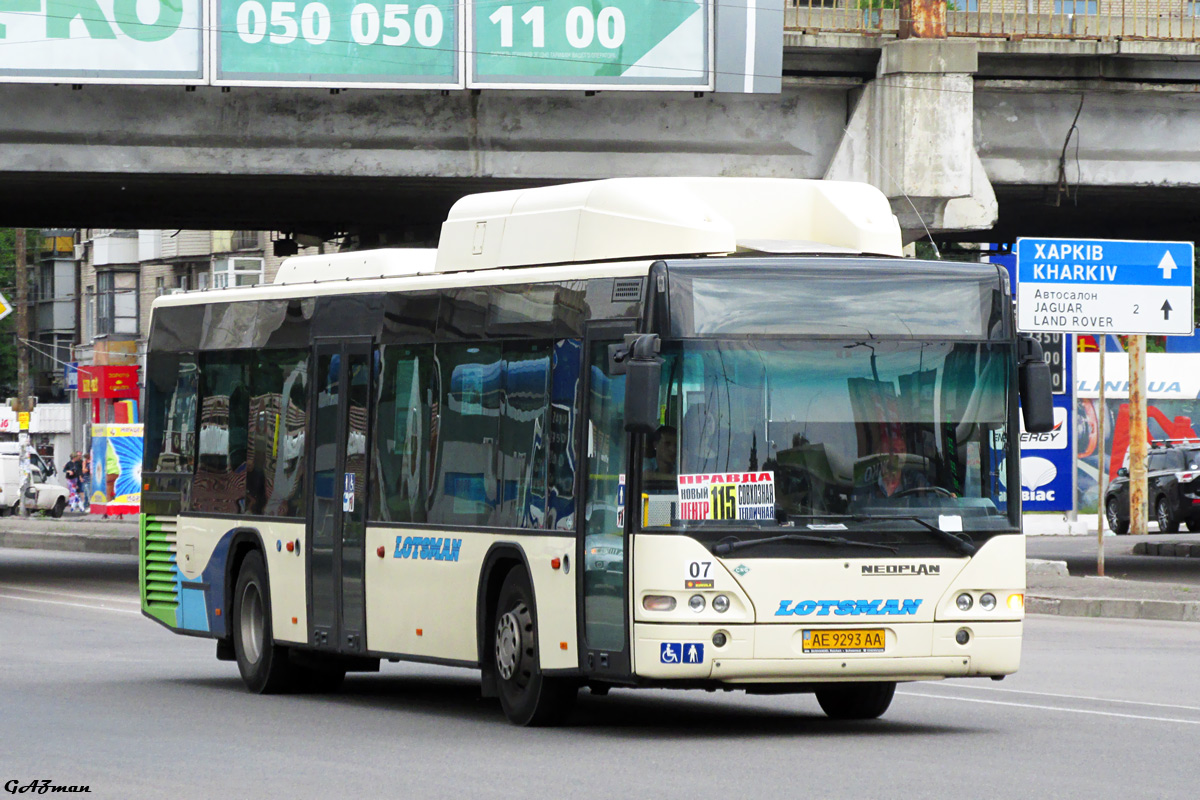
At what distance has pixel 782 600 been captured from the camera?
11.4 meters

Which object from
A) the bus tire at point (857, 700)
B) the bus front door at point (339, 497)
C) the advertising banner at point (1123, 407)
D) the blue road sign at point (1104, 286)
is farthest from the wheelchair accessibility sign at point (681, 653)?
the advertising banner at point (1123, 407)

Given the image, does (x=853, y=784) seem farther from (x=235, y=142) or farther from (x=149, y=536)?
(x=235, y=142)

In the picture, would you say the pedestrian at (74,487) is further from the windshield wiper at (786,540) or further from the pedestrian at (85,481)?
the windshield wiper at (786,540)

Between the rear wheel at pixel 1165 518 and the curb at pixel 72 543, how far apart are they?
65.1 feet

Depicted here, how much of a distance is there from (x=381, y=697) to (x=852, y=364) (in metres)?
4.60

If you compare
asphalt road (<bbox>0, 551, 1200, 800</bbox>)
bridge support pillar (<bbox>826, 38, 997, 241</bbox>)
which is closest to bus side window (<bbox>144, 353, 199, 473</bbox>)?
asphalt road (<bbox>0, 551, 1200, 800</bbox>)

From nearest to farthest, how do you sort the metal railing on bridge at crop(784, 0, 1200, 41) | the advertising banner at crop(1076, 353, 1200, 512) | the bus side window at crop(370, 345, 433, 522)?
the bus side window at crop(370, 345, 433, 522), the metal railing on bridge at crop(784, 0, 1200, 41), the advertising banner at crop(1076, 353, 1200, 512)

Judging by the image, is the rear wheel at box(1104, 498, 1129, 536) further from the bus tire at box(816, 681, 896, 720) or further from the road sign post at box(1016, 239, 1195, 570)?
the bus tire at box(816, 681, 896, 720)

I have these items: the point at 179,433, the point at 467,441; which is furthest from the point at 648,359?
the point at 179,433

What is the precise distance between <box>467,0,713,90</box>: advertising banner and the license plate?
47.9 ft

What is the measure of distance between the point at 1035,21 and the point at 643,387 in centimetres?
1670

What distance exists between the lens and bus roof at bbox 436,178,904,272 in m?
12.0

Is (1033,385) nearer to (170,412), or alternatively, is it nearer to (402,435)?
(402,435)

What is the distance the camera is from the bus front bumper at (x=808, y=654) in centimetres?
1119
